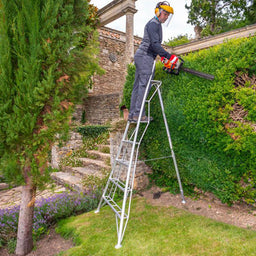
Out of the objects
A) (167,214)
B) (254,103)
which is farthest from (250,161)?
(167,214)

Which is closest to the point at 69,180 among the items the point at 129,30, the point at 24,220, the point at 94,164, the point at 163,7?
the point at 94,164

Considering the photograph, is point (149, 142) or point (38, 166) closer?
point (38, 166)

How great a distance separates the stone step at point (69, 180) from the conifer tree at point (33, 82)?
226 centimetres

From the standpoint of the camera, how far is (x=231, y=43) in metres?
3.29

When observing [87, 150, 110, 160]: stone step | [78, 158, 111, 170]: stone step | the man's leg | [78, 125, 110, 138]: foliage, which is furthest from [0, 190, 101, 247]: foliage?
[78, 125, 110, 138]: foliage

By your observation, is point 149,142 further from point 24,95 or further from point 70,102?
point 24,95

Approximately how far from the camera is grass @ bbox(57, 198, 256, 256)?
2613 mm

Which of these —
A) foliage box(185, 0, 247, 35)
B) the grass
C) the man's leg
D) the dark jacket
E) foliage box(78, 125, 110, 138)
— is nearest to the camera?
the grass

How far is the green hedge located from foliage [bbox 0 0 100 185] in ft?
7.04

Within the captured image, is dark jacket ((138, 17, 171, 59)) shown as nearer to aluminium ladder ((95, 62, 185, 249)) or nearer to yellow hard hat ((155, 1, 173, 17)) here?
yellow hard hat ((155, 1, 173, 17))

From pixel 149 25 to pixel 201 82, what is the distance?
138cm

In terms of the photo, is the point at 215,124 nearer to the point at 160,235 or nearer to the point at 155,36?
the point at 155,36

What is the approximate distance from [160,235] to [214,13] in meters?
24.8

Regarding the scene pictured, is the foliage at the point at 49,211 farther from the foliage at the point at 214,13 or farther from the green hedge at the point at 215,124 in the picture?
the foliage at the point at 214,13
